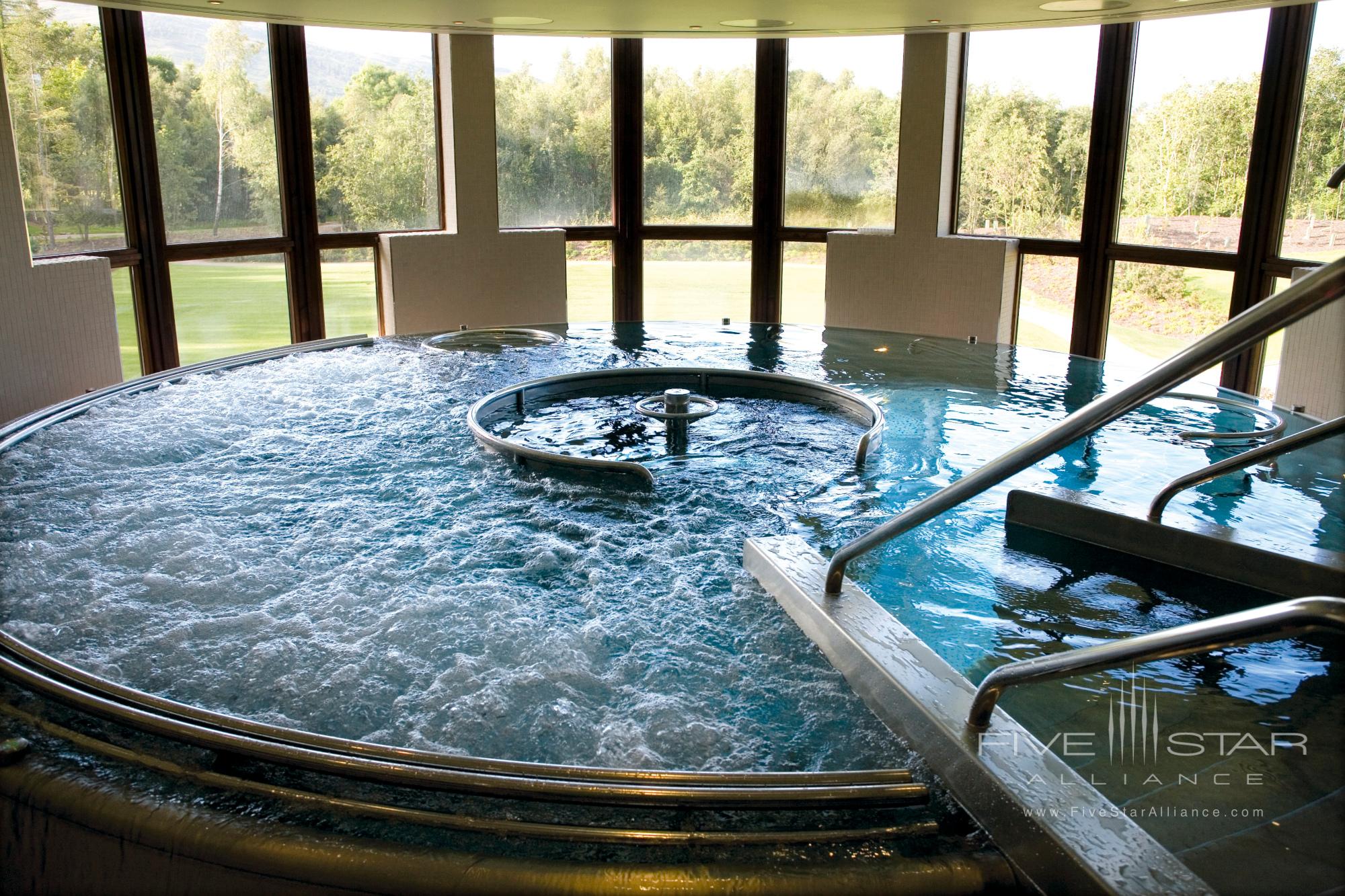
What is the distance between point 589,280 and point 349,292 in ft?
7.86

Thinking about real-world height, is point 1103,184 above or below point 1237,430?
above

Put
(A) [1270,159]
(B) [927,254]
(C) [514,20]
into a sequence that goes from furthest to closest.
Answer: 1. (B) [927,254]
2. (A) [1270,159]
3. (C) [514,20]

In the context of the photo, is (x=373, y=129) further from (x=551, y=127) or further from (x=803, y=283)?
(x=803, y=283)

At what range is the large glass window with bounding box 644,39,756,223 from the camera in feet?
31.5

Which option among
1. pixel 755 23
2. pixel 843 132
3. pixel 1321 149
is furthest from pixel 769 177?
pixel 1321 149

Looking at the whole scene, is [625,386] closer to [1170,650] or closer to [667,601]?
[667,601]

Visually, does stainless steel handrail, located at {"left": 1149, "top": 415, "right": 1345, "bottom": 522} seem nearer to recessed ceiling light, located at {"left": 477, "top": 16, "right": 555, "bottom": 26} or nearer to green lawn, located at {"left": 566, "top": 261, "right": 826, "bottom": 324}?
recessed ceiling light, located at {"left": 477, "top": 16, "right": 555, "bottom": 26}

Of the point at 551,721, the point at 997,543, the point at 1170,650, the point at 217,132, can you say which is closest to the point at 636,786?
the point at 551,721

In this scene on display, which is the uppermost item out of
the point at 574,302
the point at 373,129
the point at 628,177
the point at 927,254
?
the point at 373,129

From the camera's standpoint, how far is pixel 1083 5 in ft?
18.5

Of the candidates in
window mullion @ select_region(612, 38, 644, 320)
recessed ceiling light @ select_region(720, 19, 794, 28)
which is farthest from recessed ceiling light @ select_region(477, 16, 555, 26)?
window mullion @ select_region(612, 38, 644, 320)

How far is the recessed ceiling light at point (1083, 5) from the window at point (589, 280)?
5.05m

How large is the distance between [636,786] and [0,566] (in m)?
2.57

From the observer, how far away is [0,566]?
10.7 feet
